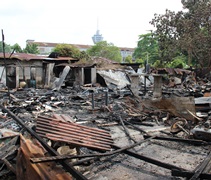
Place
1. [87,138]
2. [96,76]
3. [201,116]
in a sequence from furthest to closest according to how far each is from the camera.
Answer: [96,76], [201,116], [87,138]

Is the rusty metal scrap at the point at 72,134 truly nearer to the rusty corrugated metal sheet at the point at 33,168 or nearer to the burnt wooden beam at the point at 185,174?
the rusty corrugated metal sheet at the point at 33,168

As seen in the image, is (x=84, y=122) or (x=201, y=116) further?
(x=84, y=122)

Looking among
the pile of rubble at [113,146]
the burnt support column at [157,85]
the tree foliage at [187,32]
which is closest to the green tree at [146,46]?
the tree foliage at [187,32]

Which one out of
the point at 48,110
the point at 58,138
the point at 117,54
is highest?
the point at 117,54

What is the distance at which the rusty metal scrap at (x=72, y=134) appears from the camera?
3.65 meters

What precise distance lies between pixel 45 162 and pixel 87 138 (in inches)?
37.4

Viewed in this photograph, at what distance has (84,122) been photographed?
27.2 ft

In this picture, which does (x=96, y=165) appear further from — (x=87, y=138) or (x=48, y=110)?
(x=48, y=110)

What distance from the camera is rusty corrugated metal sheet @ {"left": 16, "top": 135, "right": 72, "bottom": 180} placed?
3.09m

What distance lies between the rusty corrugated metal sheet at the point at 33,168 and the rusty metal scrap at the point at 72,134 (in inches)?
12.2

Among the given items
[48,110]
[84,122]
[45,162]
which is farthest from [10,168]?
[48,110]

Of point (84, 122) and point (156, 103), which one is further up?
point (156, 103)

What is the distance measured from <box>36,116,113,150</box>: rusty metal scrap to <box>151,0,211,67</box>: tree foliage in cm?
2441

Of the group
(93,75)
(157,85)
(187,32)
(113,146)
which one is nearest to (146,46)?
(187,32)
